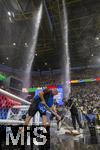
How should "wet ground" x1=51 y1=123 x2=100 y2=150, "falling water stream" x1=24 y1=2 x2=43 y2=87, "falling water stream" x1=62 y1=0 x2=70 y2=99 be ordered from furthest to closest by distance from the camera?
"falling water stream" x1=62 y1=0 x2=70 y2=99
"falling water stream" x1=24 y1=2 x2=43 y2=87
"wet ground" x1=51 y1=123 x2=100 y2=150

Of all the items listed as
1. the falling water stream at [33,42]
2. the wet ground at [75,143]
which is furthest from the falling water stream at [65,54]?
the wet ground at [75,143]

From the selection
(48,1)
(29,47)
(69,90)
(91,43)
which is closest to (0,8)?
(48,1)

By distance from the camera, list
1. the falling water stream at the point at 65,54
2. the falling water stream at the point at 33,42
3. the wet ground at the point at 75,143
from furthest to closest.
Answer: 1. the falling water stream at the point at 65,54
2. the falling water stream at the point at 33,42
3. the wet ground at the point at 75,143

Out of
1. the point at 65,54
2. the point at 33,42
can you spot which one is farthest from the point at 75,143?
the point at 65,54

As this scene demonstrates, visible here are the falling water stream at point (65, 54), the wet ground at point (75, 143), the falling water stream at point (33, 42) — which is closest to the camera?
the wet ground at point (75, 143)

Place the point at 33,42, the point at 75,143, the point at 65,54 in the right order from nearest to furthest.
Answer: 1. the point at 75,143
2. the point at 33,42
3. the point at 65,54

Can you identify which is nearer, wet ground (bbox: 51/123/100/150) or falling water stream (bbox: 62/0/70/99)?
wet ground (bbox: 51/123/100/150)

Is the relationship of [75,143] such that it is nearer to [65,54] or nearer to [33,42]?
[33,42]

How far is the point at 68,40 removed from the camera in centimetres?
1800

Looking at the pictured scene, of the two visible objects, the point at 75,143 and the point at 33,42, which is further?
the point at 33,42

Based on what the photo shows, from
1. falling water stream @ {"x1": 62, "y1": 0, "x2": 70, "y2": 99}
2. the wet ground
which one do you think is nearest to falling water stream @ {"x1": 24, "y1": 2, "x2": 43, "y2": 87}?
falling water stream @ {"x1": 62, "y1": 0, "x2": 70, "y2": 99}

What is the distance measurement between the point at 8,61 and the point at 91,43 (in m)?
12.0

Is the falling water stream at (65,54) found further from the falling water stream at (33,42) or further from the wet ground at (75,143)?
the wet ground at (75,143)

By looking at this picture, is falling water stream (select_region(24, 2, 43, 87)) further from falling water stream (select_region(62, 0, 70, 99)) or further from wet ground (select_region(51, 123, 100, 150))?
wet ground (select_region(51, 123, 100, 150))
